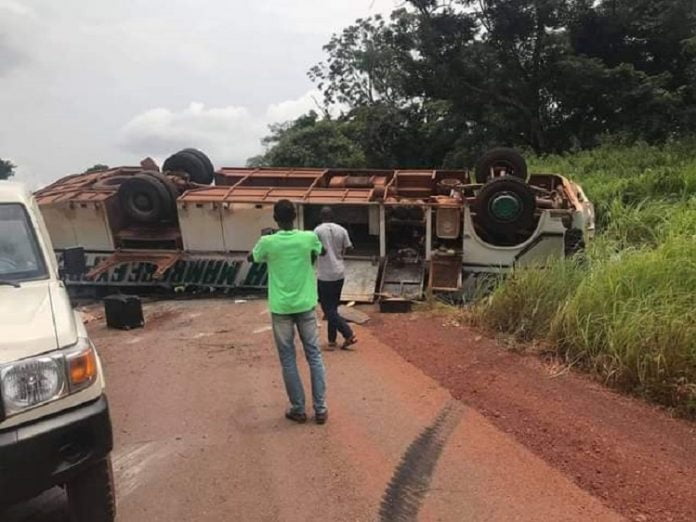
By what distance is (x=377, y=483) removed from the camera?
4004 mm

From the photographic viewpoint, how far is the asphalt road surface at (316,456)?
372cm

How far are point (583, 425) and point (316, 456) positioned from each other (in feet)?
6.07

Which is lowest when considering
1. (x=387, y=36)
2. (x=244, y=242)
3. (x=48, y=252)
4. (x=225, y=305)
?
(x=225, y=305)

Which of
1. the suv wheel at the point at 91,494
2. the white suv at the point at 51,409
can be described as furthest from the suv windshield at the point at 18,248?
the suv wheel at the point at 91,494

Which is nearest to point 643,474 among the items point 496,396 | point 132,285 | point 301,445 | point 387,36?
point 496,396

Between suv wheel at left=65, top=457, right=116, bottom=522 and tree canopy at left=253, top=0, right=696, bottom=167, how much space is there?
20.8m

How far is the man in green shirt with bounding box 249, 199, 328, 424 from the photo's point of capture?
4.96m

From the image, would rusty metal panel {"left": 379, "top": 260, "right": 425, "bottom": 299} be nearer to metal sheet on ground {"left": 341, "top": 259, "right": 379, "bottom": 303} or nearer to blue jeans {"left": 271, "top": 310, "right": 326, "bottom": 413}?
metal sheet on ground {"left": 341, "top": 259, "right": 379, "bottom": 303}

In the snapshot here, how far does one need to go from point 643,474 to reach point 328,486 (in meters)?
1.82

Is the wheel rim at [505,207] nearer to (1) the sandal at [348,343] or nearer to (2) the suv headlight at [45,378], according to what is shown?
(1) the sandal at [348,343]

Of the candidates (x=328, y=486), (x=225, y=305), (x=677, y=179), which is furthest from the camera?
(x=677, y=179)

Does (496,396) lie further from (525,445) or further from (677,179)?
(677,179)

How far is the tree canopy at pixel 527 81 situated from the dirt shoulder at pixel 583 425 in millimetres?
17099

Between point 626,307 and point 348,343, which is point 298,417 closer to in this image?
point 348,343
